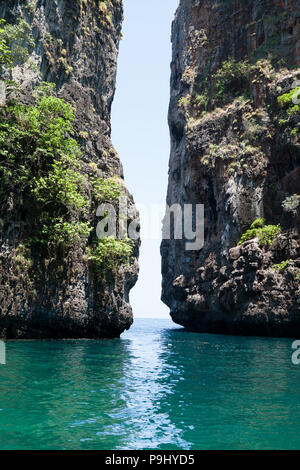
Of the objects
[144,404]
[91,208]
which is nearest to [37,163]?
[91,208]

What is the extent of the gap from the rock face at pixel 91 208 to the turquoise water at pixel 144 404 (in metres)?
Answer: 5.61

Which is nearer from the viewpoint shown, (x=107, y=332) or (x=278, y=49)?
(x=107, y=332)

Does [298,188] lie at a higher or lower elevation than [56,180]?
higher

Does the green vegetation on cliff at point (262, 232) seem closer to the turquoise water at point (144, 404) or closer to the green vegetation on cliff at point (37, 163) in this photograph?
the green vegetation on cliff at point (37, 163)

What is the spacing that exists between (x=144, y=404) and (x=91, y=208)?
19051mm

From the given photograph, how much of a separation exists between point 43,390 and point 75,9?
97.5 ft

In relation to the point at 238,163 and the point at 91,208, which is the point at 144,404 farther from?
the point at 238,163

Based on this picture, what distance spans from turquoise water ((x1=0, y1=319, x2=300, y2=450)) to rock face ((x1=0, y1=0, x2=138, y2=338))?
5.61 meters

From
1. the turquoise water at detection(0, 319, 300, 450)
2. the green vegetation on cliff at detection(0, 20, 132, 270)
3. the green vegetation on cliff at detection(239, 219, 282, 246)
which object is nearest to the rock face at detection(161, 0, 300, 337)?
the green vegetation on cliff at detection(239, 219, 282, 246)

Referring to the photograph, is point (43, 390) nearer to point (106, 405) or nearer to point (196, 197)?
point (106, 405)

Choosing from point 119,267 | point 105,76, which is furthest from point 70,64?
point 119,267

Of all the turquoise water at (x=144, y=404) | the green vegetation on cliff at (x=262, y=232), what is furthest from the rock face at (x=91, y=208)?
the green vegetation on cliff at (x=262, y=232)

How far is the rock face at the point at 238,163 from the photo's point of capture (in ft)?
121

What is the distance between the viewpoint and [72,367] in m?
14.4
